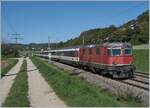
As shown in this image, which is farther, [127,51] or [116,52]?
[127,51]

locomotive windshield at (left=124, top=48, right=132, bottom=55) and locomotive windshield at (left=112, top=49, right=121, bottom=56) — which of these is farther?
locomotive windshield at (left=124, top=48, right=132, bottom=55)

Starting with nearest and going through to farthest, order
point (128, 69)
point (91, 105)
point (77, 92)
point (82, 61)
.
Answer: point (91, 105)
point (77, 92)
point (128, 69)
point (82, 61)

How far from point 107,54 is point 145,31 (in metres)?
34.1

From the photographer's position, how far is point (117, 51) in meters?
29.7

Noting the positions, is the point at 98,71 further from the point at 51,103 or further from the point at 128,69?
the point at 51,103

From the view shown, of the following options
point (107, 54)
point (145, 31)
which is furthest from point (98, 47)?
point (145, 31)

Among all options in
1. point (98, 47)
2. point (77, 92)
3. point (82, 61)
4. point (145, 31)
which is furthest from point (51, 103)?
point (145, 31)

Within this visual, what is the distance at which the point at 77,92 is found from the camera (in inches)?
751

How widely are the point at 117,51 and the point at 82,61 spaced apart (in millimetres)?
13202

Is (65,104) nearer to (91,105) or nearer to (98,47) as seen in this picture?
(91,105)

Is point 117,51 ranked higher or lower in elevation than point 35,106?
higher

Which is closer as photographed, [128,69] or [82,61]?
[128,69]

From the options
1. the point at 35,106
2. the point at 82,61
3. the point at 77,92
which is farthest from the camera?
the point at 82,61

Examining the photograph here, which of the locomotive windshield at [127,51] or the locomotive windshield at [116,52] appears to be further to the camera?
the locomotive windshield at [127,51]
